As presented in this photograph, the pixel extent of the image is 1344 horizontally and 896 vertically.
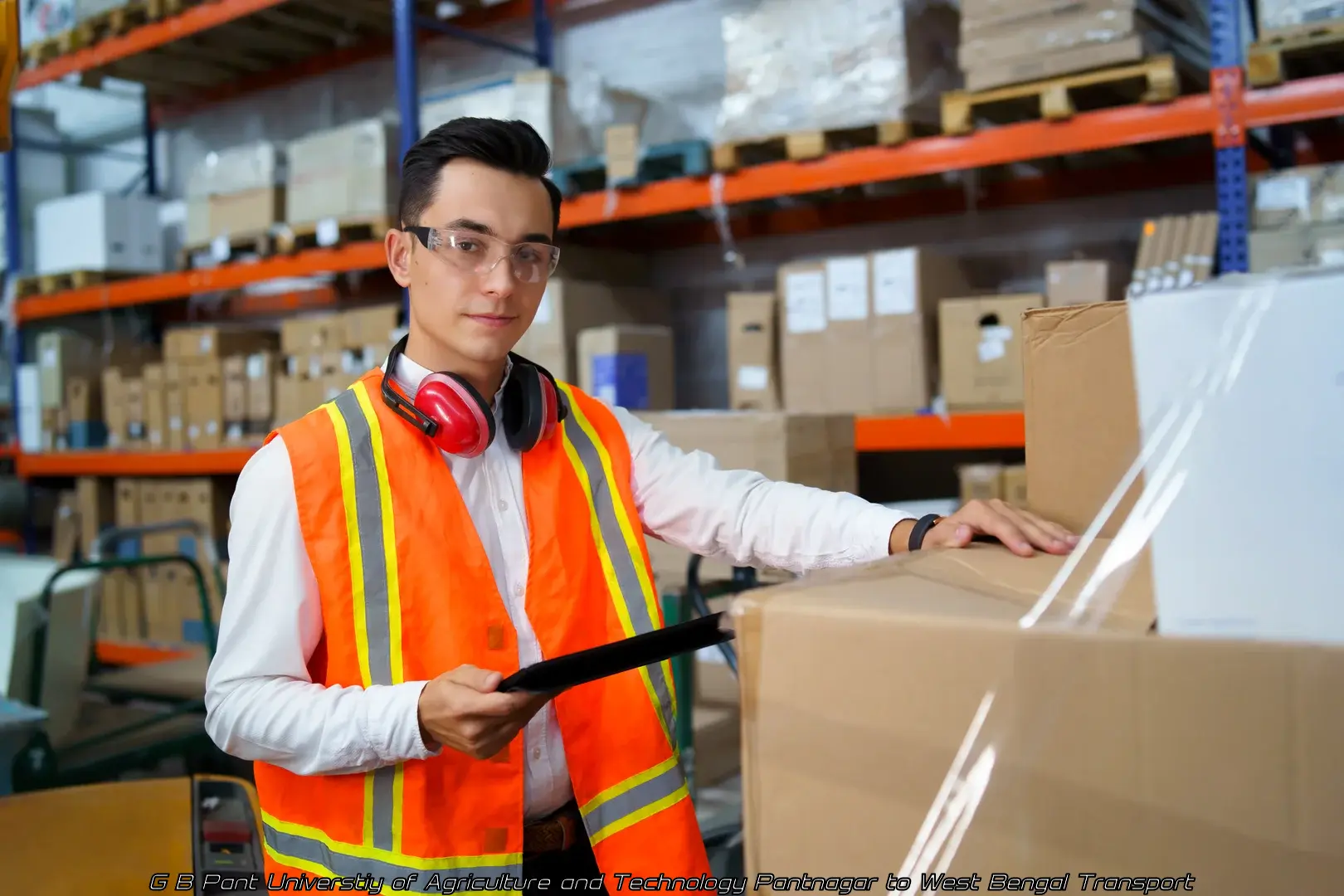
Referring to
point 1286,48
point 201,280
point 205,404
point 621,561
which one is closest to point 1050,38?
point 1286,48

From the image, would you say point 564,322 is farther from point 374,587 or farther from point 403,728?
point 403,728

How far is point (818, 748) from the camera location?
735mm

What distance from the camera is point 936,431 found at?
3.34m

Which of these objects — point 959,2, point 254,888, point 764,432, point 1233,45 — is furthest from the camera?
point 959,2

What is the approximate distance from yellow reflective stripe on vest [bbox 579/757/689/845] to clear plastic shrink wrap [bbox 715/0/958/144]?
2.53 metres

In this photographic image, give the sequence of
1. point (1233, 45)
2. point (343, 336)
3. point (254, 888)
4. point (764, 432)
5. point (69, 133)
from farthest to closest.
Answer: point (69, 133) → point (343, 336) → point (1233, 45) → point (764, 432) → point (254, 888)

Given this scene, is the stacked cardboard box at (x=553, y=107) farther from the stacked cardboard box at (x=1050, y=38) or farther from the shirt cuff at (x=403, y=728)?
the shirt cuff at (x=403, y=728)

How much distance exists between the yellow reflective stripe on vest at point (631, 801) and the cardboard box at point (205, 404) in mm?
4441

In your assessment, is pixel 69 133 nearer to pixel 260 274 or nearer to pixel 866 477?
pixel 260 274

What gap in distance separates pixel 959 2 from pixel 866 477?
71.2 inches

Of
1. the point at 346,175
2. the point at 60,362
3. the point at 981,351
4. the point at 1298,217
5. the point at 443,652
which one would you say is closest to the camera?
the point at 443,652

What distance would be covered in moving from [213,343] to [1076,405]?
5.07m

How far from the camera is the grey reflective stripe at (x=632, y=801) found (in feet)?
4.30

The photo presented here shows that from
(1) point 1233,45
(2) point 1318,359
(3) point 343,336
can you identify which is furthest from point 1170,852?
(3) point 343,336
